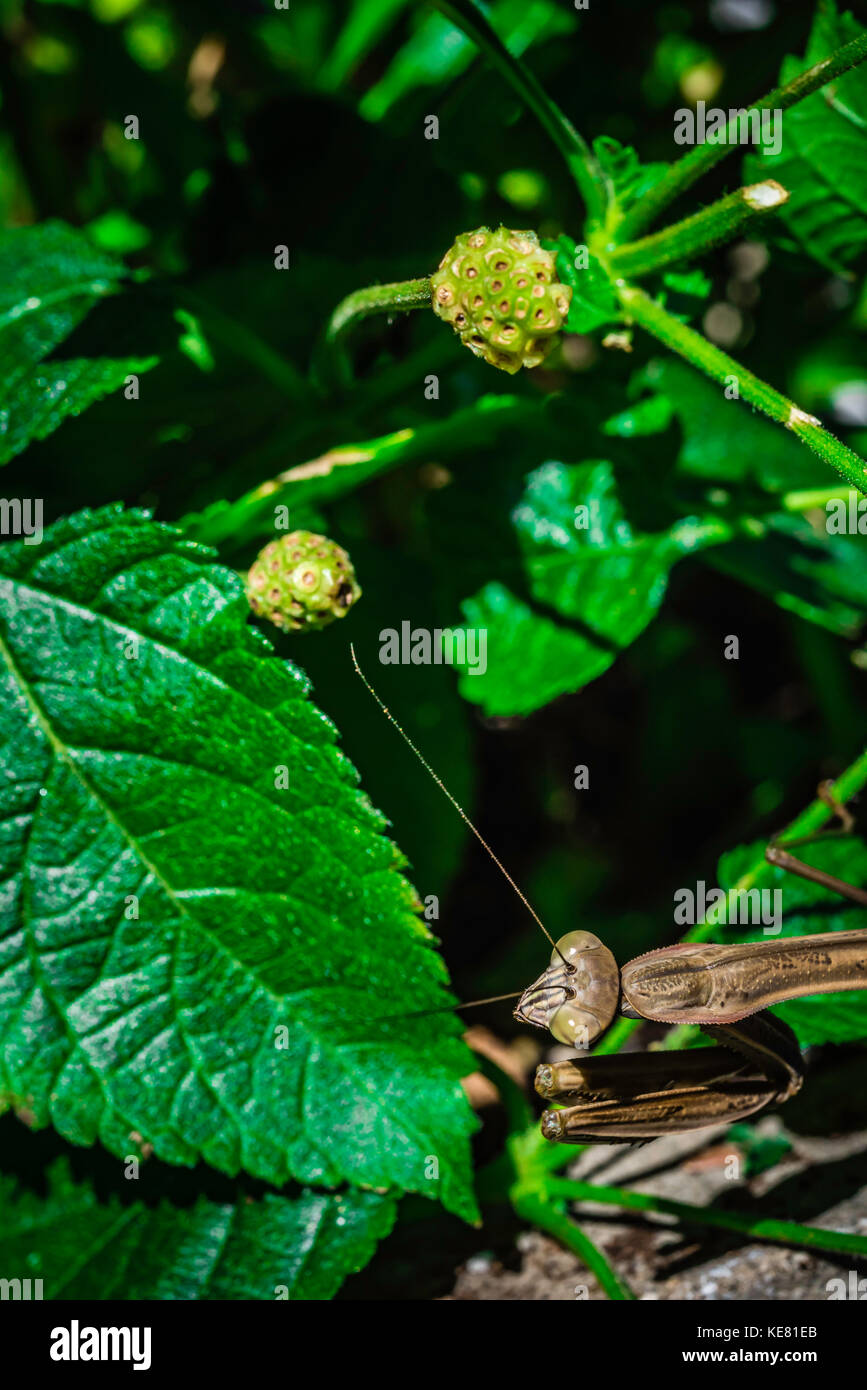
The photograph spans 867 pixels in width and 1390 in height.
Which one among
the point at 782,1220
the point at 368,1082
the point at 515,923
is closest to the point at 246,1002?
the point at 368,1082

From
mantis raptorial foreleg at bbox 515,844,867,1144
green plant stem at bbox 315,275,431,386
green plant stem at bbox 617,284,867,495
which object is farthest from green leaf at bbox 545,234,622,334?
mantis raptorial foreleg at bbox 515,844,867,1144

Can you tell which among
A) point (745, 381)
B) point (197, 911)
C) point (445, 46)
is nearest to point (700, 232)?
point (745, 381)

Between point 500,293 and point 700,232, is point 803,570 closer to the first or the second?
point 700,232

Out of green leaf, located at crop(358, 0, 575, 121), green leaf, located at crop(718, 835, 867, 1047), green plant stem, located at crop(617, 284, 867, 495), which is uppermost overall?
green leaf, located at crop(358, 0, 575, 121)

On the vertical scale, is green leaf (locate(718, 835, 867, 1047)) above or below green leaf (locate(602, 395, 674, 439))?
below

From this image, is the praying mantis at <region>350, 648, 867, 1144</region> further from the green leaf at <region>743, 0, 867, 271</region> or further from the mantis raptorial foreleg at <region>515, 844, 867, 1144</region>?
the green leaf at <region>743, 0, 867, 271</region>

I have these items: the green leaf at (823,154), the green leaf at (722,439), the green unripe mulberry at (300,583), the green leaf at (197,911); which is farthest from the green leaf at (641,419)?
the green leaf at (197,911)

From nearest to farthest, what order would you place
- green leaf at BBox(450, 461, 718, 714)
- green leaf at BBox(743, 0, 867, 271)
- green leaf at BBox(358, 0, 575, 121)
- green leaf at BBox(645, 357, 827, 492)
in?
1. green leaf at BBox(743, 0, 867, 271)
2. green leaf at BBox(450, 461, 718, 714)
3. green leaf at BBox(645, 357, 827, 492)
4. green leaf at BBox(358, 0, 575, 121)
